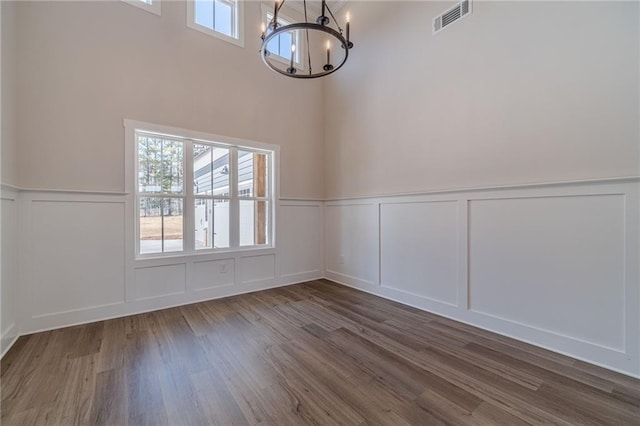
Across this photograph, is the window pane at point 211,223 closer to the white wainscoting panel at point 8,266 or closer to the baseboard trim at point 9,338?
the white wainscoting panel at point 8,266

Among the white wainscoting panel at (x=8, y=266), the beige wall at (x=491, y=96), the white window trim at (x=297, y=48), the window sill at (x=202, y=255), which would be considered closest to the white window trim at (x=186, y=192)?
the window sill at (x=202, y=255)

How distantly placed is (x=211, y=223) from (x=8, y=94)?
2.19 metres

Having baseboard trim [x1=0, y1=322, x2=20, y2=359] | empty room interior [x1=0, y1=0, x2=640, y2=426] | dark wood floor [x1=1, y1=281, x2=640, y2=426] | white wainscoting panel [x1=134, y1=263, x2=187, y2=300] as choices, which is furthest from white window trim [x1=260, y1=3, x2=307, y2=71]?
baseboard trim [x1=0, y1=322, x2=20, y2=359]

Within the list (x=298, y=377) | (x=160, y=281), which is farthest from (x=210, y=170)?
(x=298, y=377)

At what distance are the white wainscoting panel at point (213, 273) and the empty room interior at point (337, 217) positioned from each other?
0.03 m

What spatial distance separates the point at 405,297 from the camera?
11.0 ft

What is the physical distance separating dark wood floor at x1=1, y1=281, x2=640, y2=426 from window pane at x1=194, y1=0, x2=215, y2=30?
12.3 ft

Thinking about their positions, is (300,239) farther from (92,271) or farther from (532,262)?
(532,262)

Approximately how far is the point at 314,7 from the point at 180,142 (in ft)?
10.5

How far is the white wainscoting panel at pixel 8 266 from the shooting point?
2.20 metres

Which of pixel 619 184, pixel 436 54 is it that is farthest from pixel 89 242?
pixel 619 184

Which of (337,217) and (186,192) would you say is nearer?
(186,192)

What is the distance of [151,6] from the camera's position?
10.4 ft

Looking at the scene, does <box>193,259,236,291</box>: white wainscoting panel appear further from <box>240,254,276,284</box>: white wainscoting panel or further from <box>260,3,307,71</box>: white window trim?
<box>260,3,307,71</box>: white window trim
